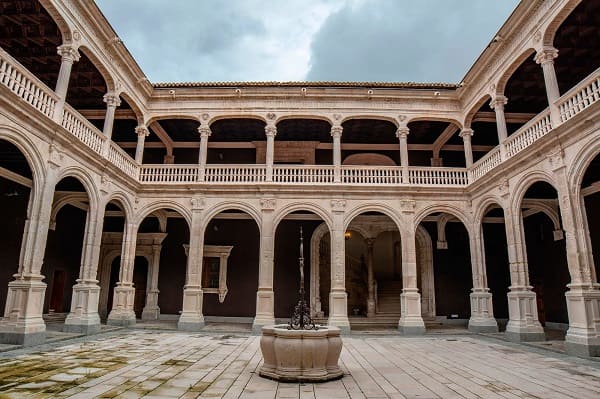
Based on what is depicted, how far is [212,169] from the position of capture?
619 inches

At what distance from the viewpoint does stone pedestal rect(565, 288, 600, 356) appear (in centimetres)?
872

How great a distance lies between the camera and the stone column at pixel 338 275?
13781 millimetres

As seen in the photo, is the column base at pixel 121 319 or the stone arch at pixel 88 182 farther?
the column base at pixel 121 319

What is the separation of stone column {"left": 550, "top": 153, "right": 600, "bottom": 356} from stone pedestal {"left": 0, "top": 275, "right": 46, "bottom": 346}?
12497mm

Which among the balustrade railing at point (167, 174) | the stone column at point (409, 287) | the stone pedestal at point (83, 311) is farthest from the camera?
the balustrade railing at point (167, 174)

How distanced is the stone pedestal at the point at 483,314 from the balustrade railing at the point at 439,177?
4260 mm

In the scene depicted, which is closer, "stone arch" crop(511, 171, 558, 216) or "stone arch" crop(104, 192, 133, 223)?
"stone arch" crop(511, 171, 558, 216)

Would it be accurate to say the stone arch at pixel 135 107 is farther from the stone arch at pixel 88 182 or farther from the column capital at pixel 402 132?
the column capital at pixel 402 132

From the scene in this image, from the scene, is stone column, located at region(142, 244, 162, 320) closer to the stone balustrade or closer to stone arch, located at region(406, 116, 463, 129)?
the stone balustrade

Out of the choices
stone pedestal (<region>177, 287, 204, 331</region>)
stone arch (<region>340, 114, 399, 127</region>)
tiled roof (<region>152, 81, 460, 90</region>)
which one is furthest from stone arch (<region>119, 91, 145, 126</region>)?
stone arch (<region>340, 114, 399, 127</region>)

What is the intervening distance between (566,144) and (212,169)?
1176 centimetres

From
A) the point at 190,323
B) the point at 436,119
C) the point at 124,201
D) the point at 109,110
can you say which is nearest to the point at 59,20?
the point at 109,110

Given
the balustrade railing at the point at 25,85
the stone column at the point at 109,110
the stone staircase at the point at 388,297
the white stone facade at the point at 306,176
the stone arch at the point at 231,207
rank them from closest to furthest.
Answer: the balustrade railing at the point at 25,85 < the white stone facade at the point at 306,176 < the stone column at the point at 109,110 < the stone arch at the point at 231,207 < the stone staircase at the point at 388,297

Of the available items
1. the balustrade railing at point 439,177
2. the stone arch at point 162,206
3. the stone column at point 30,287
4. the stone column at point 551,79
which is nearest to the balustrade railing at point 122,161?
the stone arch at point 162,206
